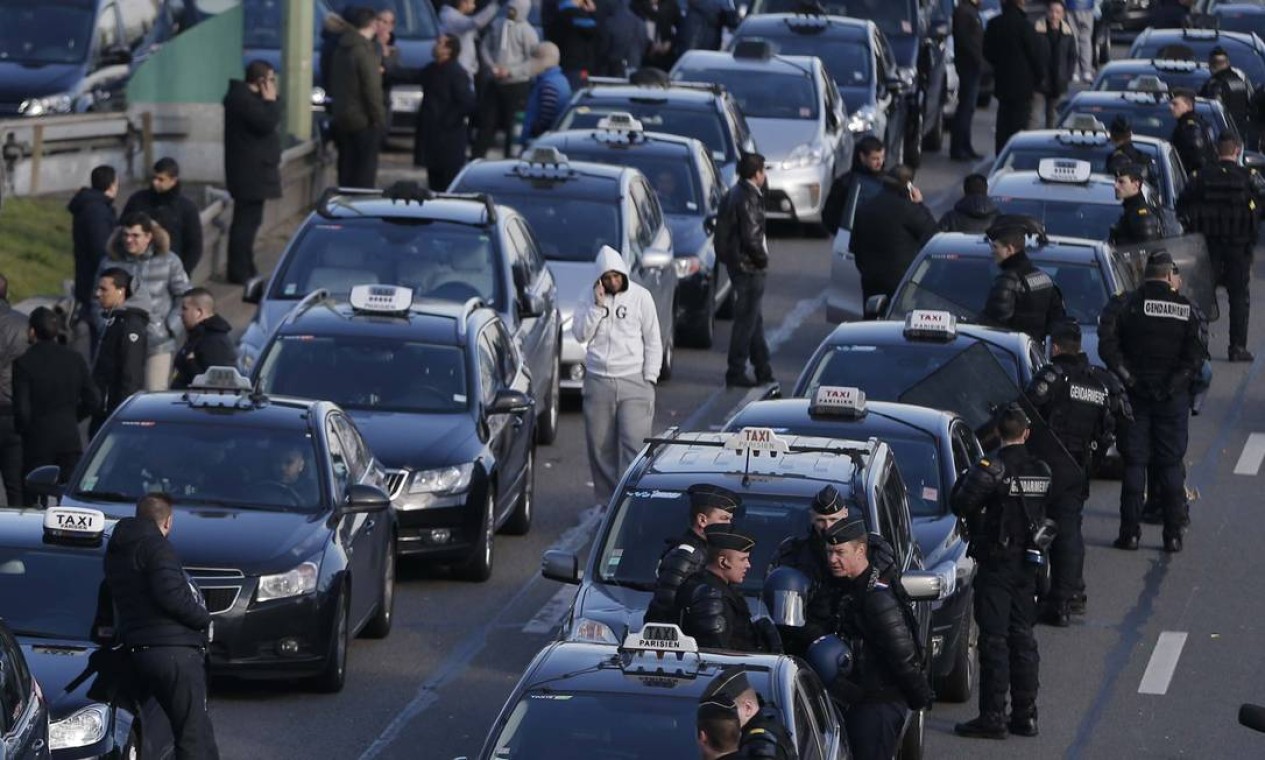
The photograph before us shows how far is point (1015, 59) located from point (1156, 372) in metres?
15.1

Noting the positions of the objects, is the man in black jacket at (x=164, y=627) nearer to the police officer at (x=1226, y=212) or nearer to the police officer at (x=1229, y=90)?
the police officer at (x=1226, y=212)

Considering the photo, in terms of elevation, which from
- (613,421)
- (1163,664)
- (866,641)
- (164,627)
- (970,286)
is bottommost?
(1163,664)

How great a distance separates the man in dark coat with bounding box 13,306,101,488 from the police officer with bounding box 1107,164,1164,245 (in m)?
8.19

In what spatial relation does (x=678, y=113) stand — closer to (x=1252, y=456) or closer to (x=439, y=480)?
(x=1252, y=456)

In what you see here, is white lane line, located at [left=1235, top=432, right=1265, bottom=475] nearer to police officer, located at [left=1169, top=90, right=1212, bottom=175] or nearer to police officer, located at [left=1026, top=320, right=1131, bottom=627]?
police officer, located at [left=1026, top=320, right=1131, bottom=627]

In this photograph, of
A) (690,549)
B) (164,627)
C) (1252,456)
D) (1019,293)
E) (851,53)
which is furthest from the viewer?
(851,53)

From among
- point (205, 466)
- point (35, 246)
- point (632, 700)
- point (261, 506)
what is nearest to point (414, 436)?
point (205, 466)

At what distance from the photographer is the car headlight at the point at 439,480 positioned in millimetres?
16516

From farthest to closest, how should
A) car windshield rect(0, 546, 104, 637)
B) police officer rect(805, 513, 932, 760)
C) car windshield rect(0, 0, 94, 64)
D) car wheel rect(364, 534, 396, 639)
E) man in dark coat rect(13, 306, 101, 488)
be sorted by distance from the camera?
car windshield rect(0, 0, 94, 64), man in dark coat rect(13, 306, 101, 488), car wheel rect(364, 534, 396, 639), car windshield rect(0, 546, 104, 637), police officer rect(805, 513, 932, 760)

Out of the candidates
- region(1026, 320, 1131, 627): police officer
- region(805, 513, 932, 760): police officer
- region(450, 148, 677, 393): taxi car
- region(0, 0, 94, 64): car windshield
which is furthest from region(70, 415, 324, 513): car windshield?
region(0, 0, 94, 64): car windshield

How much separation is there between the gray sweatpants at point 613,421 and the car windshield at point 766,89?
11.6m

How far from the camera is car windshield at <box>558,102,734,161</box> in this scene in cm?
2697

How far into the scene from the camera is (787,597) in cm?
1094

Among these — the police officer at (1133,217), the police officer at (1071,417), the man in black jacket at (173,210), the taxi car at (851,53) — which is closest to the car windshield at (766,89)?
the taxi car at (851,53)
